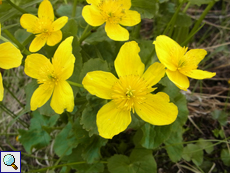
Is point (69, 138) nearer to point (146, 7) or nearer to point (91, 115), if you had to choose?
point (91, 115)

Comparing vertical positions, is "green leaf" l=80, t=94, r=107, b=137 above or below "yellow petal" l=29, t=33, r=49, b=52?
below

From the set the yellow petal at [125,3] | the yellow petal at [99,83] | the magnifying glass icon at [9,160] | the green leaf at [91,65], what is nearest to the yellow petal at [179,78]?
the yellow petal at [99,83]

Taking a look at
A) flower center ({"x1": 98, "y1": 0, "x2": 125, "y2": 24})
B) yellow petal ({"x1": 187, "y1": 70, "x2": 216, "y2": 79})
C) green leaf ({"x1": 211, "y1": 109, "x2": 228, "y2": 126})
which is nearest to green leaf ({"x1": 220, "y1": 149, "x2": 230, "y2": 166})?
green leaf ({"x1": 211, "y1": 109, "x2": 228, "y2": 126})

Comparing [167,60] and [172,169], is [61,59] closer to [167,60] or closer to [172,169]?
[167,60]

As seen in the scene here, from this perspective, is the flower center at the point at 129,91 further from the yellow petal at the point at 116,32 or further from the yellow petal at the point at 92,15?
the yellow petal at the point at 92,15

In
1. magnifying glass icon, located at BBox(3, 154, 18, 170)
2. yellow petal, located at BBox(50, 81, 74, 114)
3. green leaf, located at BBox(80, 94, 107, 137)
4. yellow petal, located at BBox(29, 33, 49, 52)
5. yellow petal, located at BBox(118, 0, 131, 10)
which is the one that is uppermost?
yellow petal, located at BBox(118, 0, 131, 10)

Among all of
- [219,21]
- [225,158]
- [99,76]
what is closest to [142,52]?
[99,76]

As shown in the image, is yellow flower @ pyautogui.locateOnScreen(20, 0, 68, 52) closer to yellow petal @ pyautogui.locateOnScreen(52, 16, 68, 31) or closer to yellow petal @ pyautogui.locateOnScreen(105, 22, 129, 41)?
yellow petal @ pyautogui.locateOnScreen(52, 16, 68, 31)
